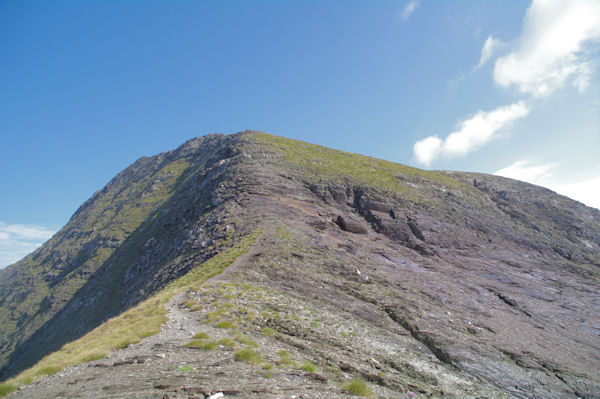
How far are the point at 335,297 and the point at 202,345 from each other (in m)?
12.0

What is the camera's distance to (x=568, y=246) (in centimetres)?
4997

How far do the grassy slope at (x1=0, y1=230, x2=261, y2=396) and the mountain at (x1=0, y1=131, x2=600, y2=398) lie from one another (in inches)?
5.5

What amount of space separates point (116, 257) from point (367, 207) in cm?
6355

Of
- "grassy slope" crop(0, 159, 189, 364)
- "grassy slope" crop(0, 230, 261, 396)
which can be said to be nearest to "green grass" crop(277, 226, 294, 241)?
"grassy slope" crop(0, 230, 261, 396)

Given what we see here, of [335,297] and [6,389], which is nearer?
[6,389]

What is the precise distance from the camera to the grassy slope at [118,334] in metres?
10.5

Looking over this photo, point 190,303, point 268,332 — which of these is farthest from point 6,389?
point 268,332

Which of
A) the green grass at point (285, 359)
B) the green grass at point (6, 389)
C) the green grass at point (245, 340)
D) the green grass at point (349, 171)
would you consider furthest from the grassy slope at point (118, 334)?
the green grass at point (349, 171)

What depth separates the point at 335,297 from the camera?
70.7 feet

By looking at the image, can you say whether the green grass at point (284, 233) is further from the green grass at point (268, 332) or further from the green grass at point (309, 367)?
the green grass at point (309, 367)

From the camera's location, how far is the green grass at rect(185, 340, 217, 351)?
11.6 metres

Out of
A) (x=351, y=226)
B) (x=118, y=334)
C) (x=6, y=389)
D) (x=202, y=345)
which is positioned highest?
(x=351, y=226)

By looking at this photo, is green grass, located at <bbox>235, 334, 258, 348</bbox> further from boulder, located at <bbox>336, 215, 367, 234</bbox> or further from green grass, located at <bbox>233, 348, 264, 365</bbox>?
boulder, located at <bbox>336, 215, 367, 234</bbox>

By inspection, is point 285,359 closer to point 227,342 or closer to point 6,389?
point 227,342
